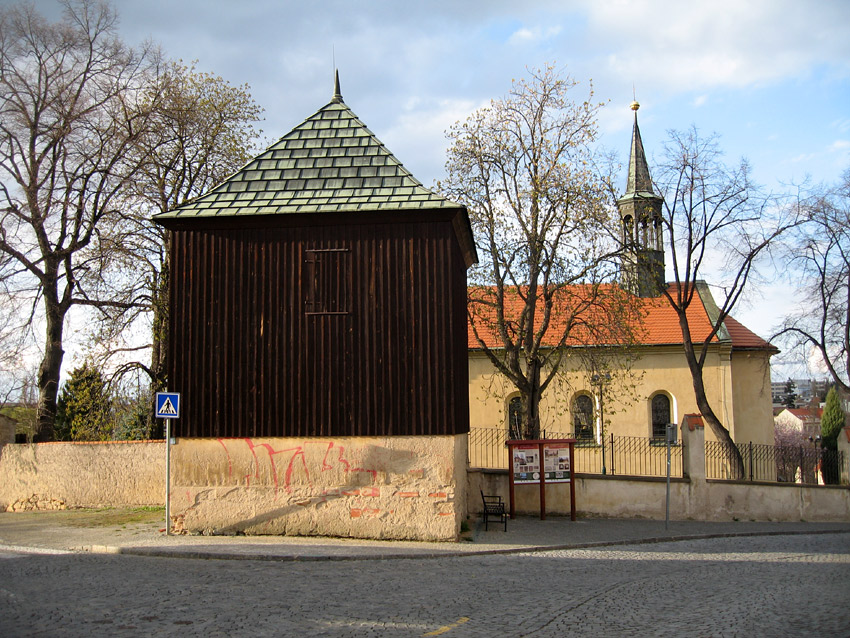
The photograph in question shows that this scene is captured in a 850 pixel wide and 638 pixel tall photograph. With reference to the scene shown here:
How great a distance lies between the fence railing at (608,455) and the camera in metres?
27.8

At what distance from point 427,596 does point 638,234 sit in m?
22.6

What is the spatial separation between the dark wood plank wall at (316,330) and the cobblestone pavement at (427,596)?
10.7 ft

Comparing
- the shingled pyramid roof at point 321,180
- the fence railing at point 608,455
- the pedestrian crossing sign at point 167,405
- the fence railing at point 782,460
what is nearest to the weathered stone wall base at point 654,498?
the fence railing at point 782,460

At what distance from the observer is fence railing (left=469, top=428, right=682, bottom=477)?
91.3 feet

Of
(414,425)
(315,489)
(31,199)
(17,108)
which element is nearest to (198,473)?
(315,489)

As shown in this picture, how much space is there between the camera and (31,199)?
22.2 meters

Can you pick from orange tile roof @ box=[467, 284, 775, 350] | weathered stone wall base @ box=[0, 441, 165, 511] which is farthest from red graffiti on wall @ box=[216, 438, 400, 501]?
orange tile roof @ box=[467, 284, 775, 350]

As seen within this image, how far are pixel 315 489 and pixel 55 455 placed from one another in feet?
30.2

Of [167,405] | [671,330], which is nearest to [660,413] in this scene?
[671,330]

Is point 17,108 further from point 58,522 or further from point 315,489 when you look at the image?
point 315,489

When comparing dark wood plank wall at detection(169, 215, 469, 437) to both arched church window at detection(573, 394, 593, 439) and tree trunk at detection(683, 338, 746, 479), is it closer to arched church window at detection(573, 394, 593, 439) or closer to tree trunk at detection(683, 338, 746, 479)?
tree trunk at detection(683, 338, 746, 479)

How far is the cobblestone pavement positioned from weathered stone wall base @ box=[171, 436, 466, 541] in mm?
1659

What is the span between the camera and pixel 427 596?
971cm

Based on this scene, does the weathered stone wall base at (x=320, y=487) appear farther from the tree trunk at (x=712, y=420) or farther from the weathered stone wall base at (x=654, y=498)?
the tree trunk at (x=712, y=420)
